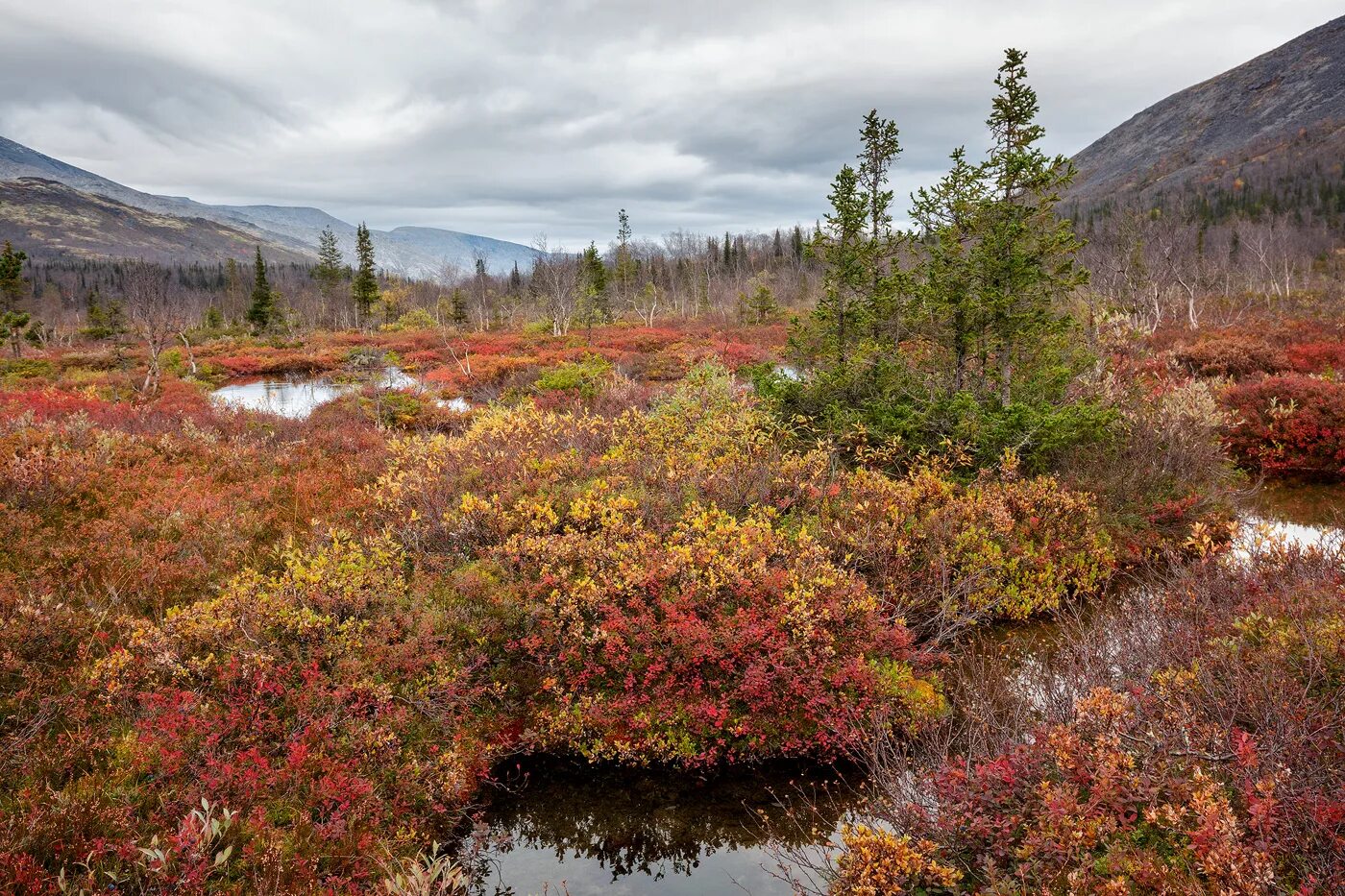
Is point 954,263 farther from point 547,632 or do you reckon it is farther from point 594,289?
point 594,289

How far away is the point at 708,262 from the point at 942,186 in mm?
77292

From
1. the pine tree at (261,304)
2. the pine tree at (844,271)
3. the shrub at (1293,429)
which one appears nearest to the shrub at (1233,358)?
the shrub at (1293,429)

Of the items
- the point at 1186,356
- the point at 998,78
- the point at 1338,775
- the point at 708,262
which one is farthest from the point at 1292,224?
the point at 1338,775

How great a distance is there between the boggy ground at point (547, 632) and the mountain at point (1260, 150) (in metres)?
80.6

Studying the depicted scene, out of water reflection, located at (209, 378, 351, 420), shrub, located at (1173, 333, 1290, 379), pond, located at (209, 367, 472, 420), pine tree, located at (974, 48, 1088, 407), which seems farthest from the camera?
water reflection, located at (209, 378, 351, 420)

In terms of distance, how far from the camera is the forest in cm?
443

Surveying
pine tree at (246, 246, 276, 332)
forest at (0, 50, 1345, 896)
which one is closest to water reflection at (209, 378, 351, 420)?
forest at (0, 50, 1345, 896)

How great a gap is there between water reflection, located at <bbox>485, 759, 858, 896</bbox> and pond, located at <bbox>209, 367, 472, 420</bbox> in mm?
17718

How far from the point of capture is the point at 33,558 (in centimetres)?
776

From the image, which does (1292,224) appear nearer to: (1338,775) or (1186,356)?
(1186,356)

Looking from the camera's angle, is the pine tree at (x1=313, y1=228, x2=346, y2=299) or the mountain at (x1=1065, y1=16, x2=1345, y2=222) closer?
the pine tree at (x1=313, y1=228, x2=346, y2=299)

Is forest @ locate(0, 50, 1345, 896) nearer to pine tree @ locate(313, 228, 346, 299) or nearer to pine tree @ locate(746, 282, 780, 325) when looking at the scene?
pine tree @ locate(746, 282, 780, 325)

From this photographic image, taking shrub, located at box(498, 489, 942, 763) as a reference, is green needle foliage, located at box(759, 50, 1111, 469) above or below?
above

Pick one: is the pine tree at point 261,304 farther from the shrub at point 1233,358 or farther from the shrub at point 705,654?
the shrub at point 1233,358
